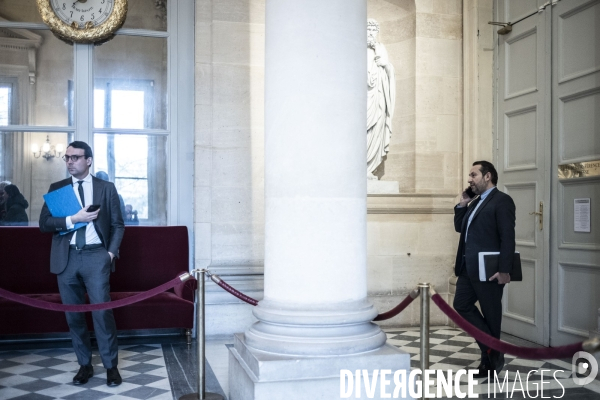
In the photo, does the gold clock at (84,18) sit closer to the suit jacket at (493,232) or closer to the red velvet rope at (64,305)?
the red velvet rope at (64,305)

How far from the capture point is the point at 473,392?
16.0 feet

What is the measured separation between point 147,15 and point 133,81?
0.77m

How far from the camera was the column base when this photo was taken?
3.79 meters

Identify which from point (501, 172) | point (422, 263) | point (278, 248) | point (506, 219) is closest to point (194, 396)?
point (278, 248)

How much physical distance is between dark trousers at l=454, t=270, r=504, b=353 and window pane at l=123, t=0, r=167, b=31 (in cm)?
450

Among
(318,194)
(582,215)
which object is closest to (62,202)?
(318,194)

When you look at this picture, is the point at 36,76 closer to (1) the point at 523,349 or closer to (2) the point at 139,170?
(2) the point at 139,170

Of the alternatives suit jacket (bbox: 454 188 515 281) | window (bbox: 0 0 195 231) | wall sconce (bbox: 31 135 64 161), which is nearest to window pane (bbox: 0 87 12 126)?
window (bbox: 0 0 195 231)

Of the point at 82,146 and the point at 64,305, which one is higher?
the point at 82,146

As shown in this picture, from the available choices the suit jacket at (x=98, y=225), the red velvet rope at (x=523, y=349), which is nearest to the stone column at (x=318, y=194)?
the red velvet rope at (x=523, y=349)

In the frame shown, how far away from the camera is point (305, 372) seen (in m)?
3.84

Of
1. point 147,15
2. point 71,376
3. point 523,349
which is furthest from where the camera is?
point 147,15

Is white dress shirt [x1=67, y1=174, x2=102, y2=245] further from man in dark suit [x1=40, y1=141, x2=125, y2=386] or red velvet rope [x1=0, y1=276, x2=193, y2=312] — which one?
red velvet rope [x1=0, y1=276, x2=193, y2=312]

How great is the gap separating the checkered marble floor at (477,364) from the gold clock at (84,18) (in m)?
4.55
